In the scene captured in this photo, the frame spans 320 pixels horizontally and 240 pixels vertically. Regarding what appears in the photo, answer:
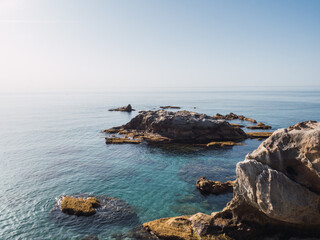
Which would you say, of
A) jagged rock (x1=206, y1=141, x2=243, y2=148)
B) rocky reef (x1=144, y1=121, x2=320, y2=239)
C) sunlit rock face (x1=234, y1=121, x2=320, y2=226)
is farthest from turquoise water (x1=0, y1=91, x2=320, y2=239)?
sunlit rock face (x1=234, y1=121, x2=320, y2=226)

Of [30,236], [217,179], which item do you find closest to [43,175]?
[30,236]

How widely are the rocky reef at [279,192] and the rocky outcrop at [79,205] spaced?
12005 mm

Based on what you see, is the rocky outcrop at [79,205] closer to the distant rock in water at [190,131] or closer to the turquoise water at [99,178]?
the turquoise water at [99,178]

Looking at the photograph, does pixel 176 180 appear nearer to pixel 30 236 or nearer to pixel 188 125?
pixel 30 236

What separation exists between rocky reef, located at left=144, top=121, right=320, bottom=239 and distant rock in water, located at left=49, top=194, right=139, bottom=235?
25.7 feet

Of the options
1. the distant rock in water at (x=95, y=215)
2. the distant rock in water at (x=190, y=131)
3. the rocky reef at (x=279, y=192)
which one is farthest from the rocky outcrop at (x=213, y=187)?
the distant rock in water at (x=190, y=131)

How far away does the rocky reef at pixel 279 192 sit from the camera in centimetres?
1633

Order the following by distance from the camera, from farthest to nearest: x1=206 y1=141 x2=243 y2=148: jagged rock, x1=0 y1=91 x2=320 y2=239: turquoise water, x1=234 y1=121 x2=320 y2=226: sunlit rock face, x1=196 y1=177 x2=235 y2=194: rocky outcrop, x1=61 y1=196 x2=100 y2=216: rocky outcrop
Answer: x1=206 y1=141 x2=243 y2=148: jagged rock < x1=196 y1=177 x2=235 y2=194: rocky outcrop < x1=61 y1=196 x2=100 y2=216: rocky outcrop < x1=0 y1=91 x2=320 y2=239: turquoise water < x1=234 y1=121 x2=320 y2=226: sunlit rock face

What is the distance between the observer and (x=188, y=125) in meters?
65.9

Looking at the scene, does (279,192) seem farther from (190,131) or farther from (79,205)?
(190,131)

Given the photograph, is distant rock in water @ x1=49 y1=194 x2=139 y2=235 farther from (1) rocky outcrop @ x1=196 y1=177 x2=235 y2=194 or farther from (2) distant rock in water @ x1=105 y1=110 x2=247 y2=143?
(2) distant rock in water @ x1=105 y1=110 x2=247 y2=143

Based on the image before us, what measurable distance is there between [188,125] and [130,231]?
45.2 metres

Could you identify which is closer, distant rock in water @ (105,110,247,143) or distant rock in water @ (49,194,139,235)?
distant rock in water @ (49,194,139,235)

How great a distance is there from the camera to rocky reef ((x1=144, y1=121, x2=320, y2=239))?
16.3 m
